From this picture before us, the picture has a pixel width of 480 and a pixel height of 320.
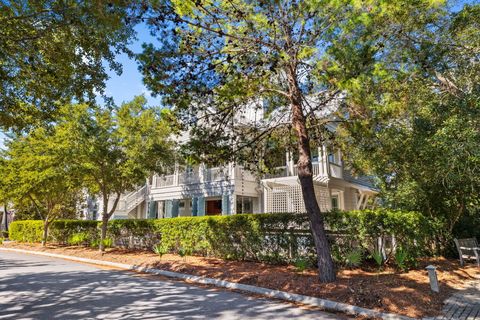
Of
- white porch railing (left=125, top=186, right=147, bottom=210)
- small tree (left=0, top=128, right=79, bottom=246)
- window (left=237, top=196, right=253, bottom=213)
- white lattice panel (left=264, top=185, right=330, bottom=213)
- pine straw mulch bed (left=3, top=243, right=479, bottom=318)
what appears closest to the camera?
pine straw mulch bed (left=3, top=243, right=479, bottom=318)

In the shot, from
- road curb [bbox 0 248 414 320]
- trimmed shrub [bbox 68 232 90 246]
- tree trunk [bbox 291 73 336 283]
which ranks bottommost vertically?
road curb [bbox 0 248 414 320]

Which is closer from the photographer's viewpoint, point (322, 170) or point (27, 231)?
point (322, 170)

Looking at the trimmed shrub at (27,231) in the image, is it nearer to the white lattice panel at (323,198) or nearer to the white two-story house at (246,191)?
the white two-story house at (246,191)

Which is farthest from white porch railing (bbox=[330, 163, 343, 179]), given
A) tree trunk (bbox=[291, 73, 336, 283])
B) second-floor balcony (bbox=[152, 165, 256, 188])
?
tree trunk (bbox=[291, 73, 336, 283])

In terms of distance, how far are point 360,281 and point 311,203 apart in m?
2.15

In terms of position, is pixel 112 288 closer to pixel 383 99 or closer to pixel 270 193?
pixel 383 99

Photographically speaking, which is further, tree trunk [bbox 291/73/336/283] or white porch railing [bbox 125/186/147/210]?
white porch railing [bbox 125/186/147/210]

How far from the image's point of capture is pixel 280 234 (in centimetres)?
1048

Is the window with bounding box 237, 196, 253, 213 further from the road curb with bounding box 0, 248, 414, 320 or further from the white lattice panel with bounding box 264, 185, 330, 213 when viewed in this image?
the road curb with bounding box 0, 248, 414, 320

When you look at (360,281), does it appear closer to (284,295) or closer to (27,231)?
(284,295)

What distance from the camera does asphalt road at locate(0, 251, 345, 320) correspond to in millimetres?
5711

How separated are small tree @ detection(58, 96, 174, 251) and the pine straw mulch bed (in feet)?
14.9

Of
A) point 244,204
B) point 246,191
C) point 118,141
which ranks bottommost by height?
point 244,204

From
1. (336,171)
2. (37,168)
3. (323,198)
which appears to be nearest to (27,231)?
(37,168)
